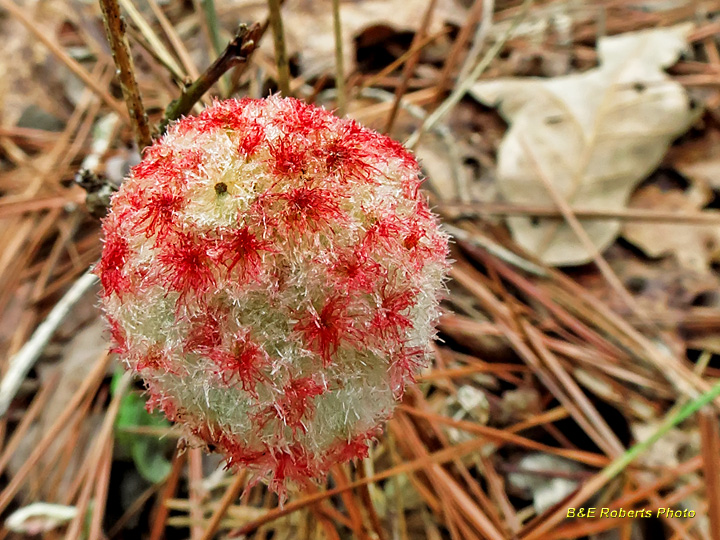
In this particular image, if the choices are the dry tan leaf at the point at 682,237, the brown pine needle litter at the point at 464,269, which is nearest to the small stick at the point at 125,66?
Result: the brown pine needle litter at the point at 464,269

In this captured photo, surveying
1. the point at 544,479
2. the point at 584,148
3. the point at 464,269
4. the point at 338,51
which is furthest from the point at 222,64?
the point at 584,148

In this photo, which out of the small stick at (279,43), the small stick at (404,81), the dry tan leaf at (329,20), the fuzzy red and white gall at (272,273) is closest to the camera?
the fuzzy red and white gall at (272,273)

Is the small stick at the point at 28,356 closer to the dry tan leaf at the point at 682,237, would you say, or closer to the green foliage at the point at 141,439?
the green foliage at the point at 141,439

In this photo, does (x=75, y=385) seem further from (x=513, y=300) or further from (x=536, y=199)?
(x=536, y=199)

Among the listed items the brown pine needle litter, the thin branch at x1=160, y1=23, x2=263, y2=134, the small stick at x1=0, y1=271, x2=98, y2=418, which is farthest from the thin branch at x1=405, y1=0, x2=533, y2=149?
the small stick at x1=0, y1=271, x2=98, y2=418

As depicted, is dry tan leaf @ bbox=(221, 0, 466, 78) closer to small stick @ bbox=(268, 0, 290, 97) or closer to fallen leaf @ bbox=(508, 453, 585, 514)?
small stick @ bbox=(268, 0, 290, 97)

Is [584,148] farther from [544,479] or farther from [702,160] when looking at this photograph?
[544,479]
